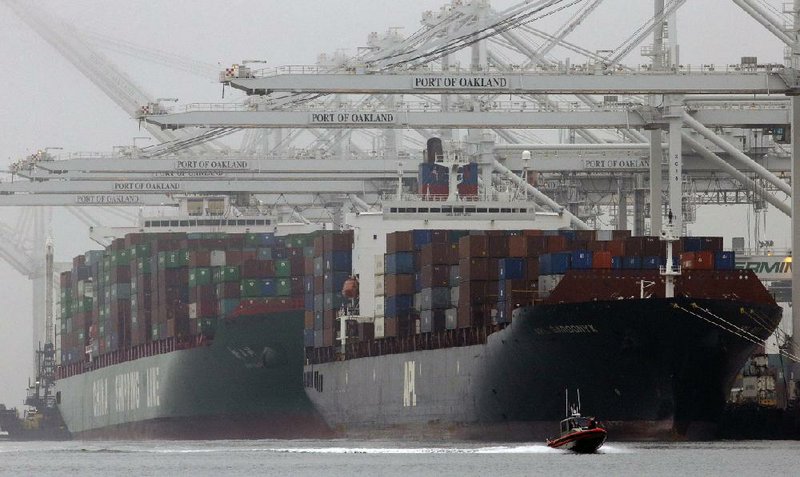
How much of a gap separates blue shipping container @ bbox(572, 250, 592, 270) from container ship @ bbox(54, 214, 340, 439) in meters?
18.6

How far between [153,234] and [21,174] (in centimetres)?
811

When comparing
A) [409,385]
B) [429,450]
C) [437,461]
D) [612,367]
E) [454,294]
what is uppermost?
[454,294]

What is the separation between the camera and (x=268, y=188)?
354 feet

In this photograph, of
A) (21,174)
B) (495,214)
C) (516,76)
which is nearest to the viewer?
(516,76)

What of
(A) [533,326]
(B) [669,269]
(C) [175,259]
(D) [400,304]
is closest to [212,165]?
(C) [175,259]

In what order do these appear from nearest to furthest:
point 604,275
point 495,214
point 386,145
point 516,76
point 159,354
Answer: point 604,275, point 516,76, point 495,214, point 159,354, point 386,145

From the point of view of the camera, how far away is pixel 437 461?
209ft

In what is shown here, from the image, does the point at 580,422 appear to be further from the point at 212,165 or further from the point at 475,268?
the point at 212,165

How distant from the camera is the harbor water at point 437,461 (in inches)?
2279

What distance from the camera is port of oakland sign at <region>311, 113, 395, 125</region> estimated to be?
81.3 meters

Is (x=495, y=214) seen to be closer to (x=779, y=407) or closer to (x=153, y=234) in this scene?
(x=779, y=407)

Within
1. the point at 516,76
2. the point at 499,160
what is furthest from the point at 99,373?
the point at 516,76

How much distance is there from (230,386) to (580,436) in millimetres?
36470

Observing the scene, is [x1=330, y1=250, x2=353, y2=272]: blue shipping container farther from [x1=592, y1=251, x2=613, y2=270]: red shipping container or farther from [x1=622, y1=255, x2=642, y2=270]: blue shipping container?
[x1=592, y1=251, x2=613, y2=270]: red shipping container
